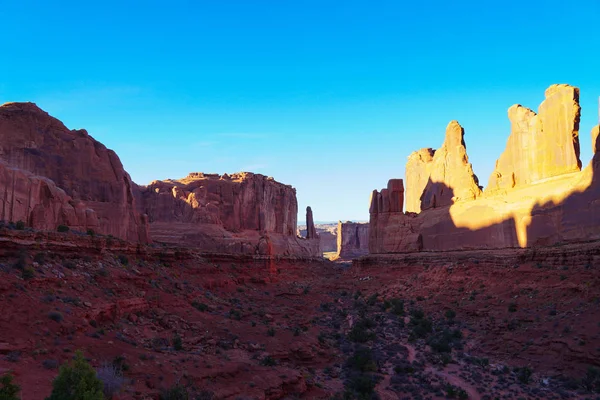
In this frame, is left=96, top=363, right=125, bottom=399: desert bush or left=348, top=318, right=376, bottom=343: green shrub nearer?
left=96, top=363, right=125, bottom=399: desert bush

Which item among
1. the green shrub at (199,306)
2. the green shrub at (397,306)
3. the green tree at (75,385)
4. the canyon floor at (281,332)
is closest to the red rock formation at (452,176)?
the canyon floor at (281,332)

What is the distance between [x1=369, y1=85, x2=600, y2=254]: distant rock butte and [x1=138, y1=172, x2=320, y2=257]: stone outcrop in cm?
2370

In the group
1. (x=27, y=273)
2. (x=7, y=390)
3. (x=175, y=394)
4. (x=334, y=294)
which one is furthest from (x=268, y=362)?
(x=334, y=294)

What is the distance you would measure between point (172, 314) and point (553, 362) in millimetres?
15466

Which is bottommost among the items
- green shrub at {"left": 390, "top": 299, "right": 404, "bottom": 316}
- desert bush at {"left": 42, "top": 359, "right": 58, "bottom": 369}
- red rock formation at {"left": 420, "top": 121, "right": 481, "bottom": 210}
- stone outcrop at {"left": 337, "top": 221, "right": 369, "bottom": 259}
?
green shrub at {"left": 390, "top": 299, "right": 404, "bottom": 316}

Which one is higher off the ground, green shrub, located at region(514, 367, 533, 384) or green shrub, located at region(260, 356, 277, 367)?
green shrub, located at region(260, 356, 277, 367)

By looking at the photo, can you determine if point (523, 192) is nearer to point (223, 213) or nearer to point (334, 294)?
point (334, 294)

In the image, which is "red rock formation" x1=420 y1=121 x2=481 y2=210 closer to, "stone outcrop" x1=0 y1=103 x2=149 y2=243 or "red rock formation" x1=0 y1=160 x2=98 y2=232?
"stone outcrop" x1=0 y1=103 x2=149 y2=243

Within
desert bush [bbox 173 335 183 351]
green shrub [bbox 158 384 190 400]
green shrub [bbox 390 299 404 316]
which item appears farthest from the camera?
green shrub [bbox 390 299 404 316]

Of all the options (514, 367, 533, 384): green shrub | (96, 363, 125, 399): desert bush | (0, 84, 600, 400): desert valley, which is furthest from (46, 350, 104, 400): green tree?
(514, 367, 533, 384): green shrub

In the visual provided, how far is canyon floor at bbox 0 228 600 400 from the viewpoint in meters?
12.8

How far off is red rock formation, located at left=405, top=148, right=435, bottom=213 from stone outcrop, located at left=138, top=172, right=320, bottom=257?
21.9m

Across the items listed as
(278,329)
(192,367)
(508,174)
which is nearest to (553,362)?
(278,329)

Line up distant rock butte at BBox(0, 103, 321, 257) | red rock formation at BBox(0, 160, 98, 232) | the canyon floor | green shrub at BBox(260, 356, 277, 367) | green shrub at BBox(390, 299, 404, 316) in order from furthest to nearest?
green shrub at BBox(390, 299, 404, 316) → distant rock butte at BBox(0, 103, 321, 257) → red rock formation at BBox(0, 160, 98, 232) → green shrub at BBox(260, 356, 277, 367) → the canyon floor
